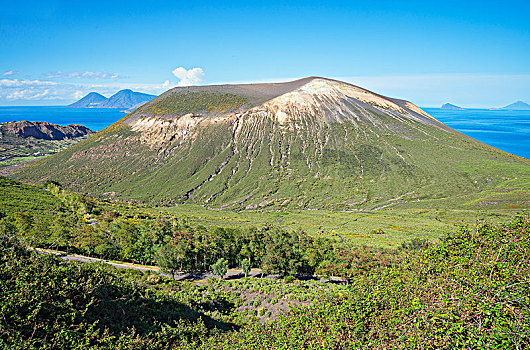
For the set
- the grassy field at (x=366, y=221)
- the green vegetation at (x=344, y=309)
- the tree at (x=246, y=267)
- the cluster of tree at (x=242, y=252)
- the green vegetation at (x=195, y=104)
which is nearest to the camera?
the green vegetation at (x=344, y=309)

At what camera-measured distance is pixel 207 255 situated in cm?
4772

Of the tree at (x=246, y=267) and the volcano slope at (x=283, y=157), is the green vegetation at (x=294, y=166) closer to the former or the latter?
the volcano slope at (x=283, y=157)

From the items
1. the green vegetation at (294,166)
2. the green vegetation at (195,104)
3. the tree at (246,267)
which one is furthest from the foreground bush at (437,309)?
the green vegetation at (195,104)

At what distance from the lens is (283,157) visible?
5354 inches

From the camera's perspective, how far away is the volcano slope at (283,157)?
111250 mm

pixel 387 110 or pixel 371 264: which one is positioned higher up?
pixel 387 110

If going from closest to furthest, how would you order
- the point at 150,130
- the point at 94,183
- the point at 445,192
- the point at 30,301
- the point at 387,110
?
the point at 30,301 < the point at 445,192 < the point at 94,183 < the point at 150,130 < the point at 387,110

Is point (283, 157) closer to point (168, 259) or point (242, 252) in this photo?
point (242, 252)

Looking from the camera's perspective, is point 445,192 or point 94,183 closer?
point 445,192

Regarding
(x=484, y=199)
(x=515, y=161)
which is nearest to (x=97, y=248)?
(x=484, y=199)

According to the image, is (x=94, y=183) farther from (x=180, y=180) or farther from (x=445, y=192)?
(x=445, y=192)

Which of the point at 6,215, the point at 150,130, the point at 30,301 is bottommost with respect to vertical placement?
the point at 6,215

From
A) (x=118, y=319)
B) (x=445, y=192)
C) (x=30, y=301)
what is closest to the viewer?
(x=30, y=301)

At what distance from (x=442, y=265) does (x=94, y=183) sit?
5406 inches
